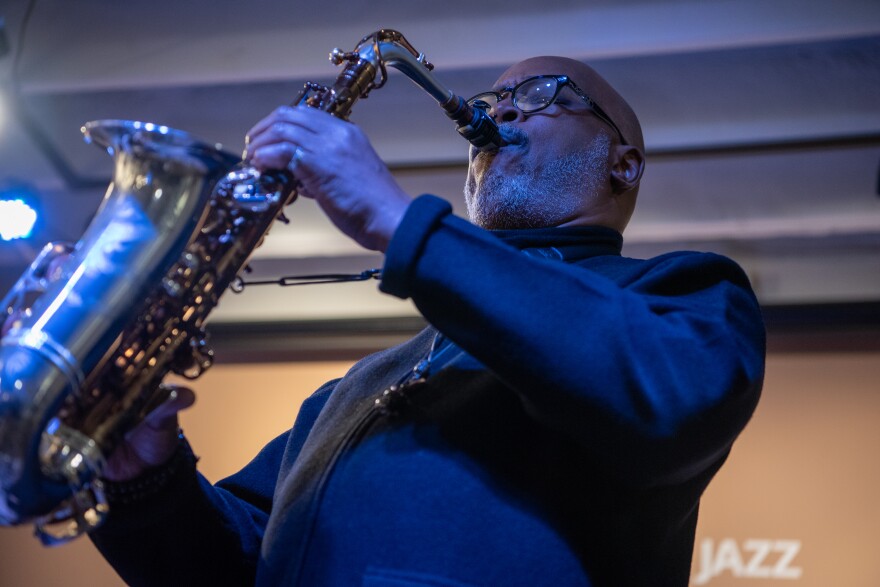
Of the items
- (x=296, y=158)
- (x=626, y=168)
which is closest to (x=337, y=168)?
(x=296, y=158)

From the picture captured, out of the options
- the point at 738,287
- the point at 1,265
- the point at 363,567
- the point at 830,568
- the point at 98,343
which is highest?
the point at 738,287

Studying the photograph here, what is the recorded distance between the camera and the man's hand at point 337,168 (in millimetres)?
1238

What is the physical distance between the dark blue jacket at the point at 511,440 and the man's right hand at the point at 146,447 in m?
0.07

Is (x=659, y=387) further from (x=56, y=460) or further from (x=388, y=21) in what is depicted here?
(x=388, y=21)

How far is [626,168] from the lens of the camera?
83.2 inches

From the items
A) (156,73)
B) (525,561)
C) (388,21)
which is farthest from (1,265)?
(525,561)

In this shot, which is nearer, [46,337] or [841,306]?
[46,337]

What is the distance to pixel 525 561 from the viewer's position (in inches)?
50.1

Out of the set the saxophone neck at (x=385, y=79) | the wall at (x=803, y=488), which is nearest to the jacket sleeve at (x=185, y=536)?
the saxophone neck at (x=385, y=79)

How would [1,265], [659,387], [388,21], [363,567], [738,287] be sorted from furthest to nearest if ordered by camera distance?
1. [1,265]
2. [388,21]
3. [738,287]
4. [363,567]
5. [659,387]

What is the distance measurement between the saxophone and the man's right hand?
0.06m

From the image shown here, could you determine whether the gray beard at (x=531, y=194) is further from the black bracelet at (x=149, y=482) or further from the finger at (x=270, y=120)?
the black bracelet at (x=149, y=482)

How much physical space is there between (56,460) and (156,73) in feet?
8.65

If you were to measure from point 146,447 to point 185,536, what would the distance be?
23cm
